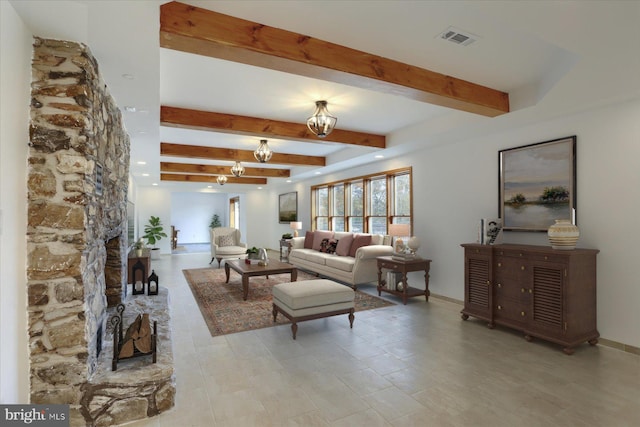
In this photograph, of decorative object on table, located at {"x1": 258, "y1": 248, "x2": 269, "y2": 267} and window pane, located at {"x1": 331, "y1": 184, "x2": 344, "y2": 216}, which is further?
window pane, located at {"x1": 331, "y1": 184, "x2": 344, "y2": 216}

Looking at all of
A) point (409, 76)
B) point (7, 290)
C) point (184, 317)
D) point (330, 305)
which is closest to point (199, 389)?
point (7, 290)

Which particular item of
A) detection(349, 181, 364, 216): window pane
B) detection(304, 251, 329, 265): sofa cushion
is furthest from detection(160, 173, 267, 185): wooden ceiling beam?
detection(304, 251, 329, 265): sofa cushion

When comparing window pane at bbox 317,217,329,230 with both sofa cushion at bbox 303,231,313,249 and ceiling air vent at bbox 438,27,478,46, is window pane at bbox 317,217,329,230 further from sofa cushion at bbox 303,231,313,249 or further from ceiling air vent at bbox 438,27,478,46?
ceiling air vent at bbox 438,27,478,46

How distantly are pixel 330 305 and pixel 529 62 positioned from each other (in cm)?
305

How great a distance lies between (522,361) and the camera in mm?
2986

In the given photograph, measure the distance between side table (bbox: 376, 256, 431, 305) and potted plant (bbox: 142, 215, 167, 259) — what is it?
7.39 metres

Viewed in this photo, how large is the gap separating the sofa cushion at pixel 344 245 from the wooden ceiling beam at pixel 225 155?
72.7 inches

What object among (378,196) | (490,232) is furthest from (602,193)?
(378,196)

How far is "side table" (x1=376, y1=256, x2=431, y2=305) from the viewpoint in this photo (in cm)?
489

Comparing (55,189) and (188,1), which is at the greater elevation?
(188,1)

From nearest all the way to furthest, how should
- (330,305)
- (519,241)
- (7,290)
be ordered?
→ (7,290)
(330,305)
(519,241)

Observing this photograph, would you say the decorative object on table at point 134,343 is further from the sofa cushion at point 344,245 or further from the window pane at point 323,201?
the window pane at point 323,201

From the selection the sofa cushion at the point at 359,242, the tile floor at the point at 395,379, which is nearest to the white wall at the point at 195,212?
the sofa cushion at the point at 359,242

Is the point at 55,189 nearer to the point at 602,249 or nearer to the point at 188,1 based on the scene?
the point at 188,1
